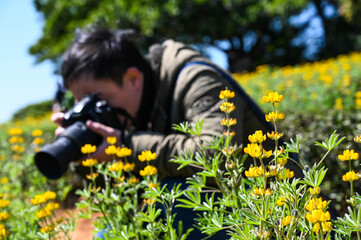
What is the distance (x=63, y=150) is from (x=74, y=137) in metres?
0.10

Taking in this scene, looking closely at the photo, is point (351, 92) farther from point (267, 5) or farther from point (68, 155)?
point (267, 5)

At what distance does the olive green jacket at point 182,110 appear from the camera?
156 centimetres

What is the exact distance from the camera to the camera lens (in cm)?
Answer: 148

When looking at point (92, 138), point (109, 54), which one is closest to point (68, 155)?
point (92, 138)

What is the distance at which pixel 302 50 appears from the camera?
1708 centimetres

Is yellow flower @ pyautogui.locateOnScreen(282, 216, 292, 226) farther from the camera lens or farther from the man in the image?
the camera lens

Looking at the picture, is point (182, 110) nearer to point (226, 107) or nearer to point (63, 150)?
point (63, 150)

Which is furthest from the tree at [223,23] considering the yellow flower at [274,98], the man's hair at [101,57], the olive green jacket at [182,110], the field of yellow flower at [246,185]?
the yellow flower at [274,98]

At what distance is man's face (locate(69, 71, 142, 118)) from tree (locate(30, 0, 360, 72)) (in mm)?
11677

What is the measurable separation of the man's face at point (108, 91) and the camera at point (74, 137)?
0.34ft

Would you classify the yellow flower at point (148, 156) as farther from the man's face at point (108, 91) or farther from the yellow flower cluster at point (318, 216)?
the man's face at point (108, 91)

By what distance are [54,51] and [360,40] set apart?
584 inches

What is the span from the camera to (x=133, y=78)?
2.02 metres

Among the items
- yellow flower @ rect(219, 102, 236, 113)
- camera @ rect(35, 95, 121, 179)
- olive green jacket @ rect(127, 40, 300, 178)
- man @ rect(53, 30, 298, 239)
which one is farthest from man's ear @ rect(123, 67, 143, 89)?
yellow flower @ rect(219, 102, 236, 113)
